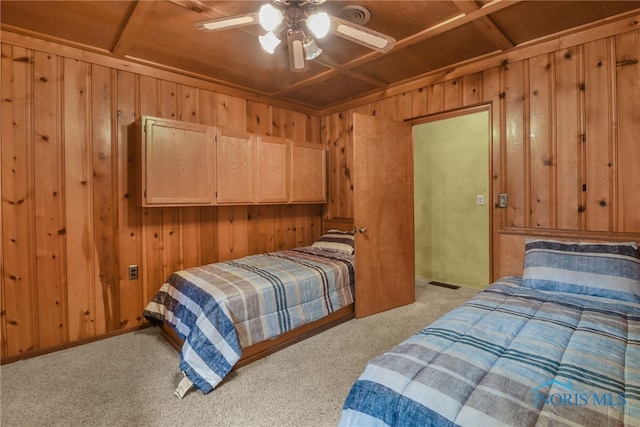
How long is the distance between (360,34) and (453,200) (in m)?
3.01

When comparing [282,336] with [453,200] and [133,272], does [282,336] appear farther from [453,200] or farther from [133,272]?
[453,200]

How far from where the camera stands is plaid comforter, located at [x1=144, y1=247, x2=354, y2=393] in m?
2.00

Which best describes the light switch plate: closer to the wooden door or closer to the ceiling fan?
the wooden door

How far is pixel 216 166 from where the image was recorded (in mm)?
3078

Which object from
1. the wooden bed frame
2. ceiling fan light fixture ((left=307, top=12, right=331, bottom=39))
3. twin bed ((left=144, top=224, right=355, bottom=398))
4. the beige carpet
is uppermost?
ceiling fan light fixture ((left=307, top=12, right=331, bottom=39))

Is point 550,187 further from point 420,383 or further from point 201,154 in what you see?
point 201,154

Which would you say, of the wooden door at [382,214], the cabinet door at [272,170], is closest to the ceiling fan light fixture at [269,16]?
the wooden door at [382,214]

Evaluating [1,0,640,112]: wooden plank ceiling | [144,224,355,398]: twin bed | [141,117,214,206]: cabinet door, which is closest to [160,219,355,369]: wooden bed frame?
[144,224,355,398]: twin bed

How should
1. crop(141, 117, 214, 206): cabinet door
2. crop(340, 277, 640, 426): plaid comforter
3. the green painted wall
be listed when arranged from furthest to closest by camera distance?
the green painted wall < crop(141, 117, 214, 206): cabinet door < crop(340, 277, 640, 426): plaid comforter

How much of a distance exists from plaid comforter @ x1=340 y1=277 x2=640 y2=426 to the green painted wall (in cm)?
264

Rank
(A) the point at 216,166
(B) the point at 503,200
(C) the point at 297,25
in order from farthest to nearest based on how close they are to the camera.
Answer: (A) the point at 216,166, (B) the point at 503,200, (C) the point at 297,25

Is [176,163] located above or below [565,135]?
below

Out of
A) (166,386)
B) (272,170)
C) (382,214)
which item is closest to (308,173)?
(272,170)

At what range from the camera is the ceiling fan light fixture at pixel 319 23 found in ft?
5.77
